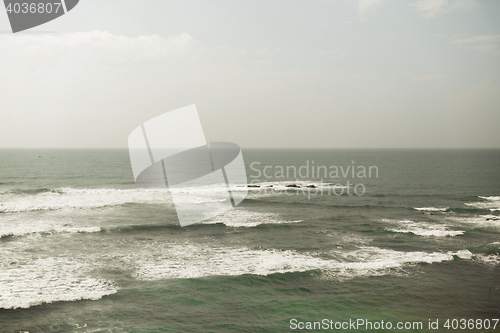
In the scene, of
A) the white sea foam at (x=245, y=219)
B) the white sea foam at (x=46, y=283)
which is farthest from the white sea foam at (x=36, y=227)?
the white sea foam at (x=245, y=219)

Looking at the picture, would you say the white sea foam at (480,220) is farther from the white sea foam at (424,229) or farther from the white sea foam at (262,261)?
the white sea foam at (262,261)

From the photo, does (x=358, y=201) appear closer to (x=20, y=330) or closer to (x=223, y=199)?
(x=223, y=199)

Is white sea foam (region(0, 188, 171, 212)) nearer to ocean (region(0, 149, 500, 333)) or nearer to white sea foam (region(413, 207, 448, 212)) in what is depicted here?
ocean (region(0, 149, 500, 333))

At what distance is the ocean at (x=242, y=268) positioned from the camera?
1163 cm

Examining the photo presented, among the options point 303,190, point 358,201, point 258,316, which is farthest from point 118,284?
point 303,190

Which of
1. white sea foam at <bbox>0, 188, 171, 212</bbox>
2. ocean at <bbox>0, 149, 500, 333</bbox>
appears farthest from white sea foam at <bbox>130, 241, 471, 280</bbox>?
white sea foam at <bbox>0, 188, 171, 212</bbox>

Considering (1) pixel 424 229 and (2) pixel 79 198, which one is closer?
(1) pixel 424 229

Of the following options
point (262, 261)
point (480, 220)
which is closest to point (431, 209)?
point (480, 220)

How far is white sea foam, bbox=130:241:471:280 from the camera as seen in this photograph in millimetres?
15664

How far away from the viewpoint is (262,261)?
17.2m

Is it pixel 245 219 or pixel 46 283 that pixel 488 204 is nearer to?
pixel 245 219

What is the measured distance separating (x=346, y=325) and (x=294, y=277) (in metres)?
4.20

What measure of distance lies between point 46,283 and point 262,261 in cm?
1016

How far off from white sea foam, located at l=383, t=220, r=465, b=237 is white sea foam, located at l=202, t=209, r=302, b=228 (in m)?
8.45
